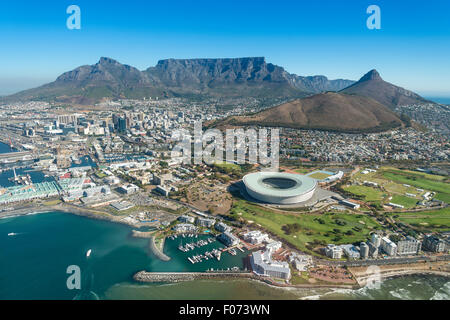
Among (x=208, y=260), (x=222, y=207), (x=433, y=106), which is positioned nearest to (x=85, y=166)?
(x=222, y=207)

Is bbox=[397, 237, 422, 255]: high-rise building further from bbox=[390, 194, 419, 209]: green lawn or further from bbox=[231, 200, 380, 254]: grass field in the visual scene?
bbox=[390, 194, 419, 209]: green lawn

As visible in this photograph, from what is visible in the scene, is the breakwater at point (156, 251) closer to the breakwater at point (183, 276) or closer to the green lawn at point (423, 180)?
the breakwater at point (183, 276)

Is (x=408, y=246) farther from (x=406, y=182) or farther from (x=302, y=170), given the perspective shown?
(x=302, y=170)

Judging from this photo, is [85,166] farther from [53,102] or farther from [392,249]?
[53,102]

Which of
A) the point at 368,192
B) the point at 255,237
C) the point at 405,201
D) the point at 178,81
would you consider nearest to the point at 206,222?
the point at 255,237

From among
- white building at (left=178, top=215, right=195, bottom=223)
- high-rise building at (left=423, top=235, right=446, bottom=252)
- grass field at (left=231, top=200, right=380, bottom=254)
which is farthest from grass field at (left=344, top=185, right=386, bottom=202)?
white building at (left=178, top=215, right=195, bottom=223)
